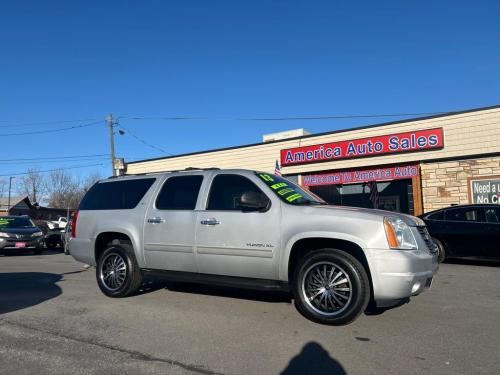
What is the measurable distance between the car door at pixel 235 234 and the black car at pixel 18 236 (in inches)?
506

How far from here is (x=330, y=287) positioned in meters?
5.16

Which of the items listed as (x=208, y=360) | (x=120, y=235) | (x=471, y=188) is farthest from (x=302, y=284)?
(x=471, y=188)

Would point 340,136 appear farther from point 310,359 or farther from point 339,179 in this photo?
point 310,359

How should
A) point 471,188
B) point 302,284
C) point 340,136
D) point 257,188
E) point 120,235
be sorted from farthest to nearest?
1. point 340,136
2. point 471,188
3. point 120,235
4. point 257,188
5. point 302,284

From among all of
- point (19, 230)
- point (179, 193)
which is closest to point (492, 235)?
point (179, 193)

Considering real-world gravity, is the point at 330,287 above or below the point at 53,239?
above

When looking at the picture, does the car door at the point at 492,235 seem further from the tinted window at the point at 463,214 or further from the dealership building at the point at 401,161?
the dealership building at the point at 401,161

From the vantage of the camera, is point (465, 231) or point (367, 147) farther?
point (367, 147)

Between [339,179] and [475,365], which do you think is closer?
[475,365]

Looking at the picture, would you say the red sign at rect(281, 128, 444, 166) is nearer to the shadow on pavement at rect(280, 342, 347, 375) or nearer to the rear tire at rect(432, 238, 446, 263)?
the rear tire at rect(432, 238, 446, 263)

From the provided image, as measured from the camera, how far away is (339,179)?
19750 millimetres

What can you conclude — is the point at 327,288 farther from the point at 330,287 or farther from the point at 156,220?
the point at 156,220

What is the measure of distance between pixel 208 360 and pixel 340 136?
16.5 meters

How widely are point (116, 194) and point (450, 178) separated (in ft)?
44.7
